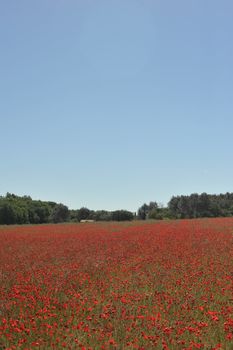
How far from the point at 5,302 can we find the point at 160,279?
3479 mm

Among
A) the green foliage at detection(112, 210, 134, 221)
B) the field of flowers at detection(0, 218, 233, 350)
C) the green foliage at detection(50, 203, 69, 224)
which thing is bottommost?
the field of flowers at detection(0, 218, 233, 350)

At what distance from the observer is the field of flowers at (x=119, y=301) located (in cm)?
573

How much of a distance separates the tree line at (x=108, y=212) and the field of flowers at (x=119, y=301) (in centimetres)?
6946

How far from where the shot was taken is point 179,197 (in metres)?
124

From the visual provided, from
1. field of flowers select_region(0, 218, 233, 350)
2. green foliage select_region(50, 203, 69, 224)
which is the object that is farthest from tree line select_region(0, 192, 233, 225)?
field of flowers select_region(0, 218, 233, 350)

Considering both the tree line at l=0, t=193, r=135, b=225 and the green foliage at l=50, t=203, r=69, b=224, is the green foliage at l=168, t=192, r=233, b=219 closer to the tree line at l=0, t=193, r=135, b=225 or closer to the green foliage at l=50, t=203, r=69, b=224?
the tree line at l=0, t=193, r=135, b=225

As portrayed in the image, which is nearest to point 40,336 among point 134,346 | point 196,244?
point 134,346

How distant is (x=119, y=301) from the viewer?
758 centimetres

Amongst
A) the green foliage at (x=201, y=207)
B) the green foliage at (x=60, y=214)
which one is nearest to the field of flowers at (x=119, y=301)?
the green foliage at (x=201, y=207)

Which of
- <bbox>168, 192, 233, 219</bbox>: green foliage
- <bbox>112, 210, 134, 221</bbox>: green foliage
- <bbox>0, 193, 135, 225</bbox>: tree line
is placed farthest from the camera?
<bbox>168, 192, 233, 219</bbox>: green foliage

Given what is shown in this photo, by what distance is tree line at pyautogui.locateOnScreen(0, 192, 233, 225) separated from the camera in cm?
8219

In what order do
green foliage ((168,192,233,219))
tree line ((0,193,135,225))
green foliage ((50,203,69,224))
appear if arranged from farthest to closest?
green foliage ((50,203,69,224)), green foliage ((168,192,233,219)), tree line ((0,193,135,225))

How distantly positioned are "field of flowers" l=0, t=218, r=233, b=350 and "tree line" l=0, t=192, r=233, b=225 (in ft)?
228

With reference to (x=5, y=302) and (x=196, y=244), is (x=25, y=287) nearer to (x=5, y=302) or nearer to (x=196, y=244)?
(x=5, y=302)
